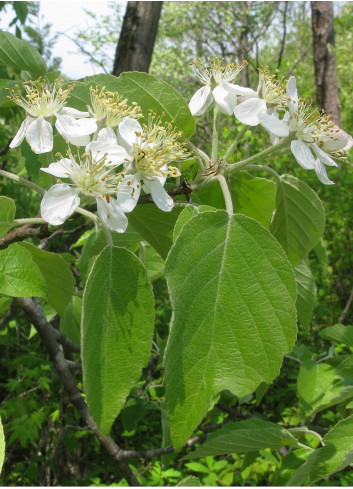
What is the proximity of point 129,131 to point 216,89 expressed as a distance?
27 centimetres

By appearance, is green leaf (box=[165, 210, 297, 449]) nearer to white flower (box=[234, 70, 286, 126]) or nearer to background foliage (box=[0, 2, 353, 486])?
background foliage (box=[0, 2, 353, 486])

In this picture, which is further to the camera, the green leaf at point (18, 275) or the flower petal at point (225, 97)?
the flower petal at point (225, 97)

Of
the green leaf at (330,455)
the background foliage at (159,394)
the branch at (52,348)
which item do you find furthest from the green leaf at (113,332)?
the branch at (52,348)

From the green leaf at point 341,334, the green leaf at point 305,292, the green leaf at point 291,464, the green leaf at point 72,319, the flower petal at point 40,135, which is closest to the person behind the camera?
the flower petal at point 40,135

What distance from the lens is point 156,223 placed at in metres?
1.01


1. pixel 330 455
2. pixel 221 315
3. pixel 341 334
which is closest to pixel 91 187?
pixel 221 315

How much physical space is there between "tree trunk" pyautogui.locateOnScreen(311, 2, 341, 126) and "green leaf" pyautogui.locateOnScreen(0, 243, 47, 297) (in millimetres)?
5345

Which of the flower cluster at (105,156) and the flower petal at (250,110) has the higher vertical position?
the flower petal at (250,110)

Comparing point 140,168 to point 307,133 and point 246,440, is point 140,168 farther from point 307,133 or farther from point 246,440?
point 246,440

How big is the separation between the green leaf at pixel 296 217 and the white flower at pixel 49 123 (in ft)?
1.37

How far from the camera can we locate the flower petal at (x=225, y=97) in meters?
1.03

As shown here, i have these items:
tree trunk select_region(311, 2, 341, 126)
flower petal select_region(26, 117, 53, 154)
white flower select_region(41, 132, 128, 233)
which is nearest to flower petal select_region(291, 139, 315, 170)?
white flower select_region(41, 132, 128, 233)

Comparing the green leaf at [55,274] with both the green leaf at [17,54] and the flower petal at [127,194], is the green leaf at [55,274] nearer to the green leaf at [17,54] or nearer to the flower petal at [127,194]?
the flower petal at [127,194]

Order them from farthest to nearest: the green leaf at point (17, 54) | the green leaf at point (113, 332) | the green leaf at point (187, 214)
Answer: the green leaf at point (17, 54) → the green leaf at point (187, 214) → the green leaf at point (113, 332)
